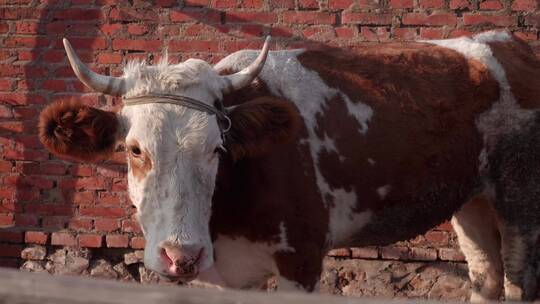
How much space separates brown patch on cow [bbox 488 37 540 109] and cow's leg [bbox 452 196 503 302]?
2.22ft

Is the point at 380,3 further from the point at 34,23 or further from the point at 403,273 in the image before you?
the point at 34,23

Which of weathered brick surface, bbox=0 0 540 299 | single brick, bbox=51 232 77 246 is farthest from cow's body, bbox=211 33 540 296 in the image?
single brick, bbox=51 232 77 246

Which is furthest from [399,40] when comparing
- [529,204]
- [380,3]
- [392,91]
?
[529,204]

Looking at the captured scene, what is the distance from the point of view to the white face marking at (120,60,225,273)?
321 cm

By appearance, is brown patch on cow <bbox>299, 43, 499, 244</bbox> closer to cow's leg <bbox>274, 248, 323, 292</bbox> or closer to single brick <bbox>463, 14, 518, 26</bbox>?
cow's leg <bbox>274, 248, 323, 292</bbox>

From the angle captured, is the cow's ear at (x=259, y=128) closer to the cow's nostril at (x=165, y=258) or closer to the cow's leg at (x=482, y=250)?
the cow's nostril at (x=165, y=258)

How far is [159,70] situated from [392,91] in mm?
1202

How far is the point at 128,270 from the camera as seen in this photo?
5.07 m

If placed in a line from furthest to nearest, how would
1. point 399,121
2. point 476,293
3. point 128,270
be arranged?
1. point 128,270
2. point 476,293
3. point 399,121

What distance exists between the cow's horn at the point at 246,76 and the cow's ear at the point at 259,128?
14cm

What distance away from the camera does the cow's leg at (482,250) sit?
183 inches

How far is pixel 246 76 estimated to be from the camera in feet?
12.1

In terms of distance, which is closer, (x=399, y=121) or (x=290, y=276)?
(x=290, y=276)

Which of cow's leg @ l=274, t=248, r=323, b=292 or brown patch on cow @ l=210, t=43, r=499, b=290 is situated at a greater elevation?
brown patch on cow @ l=210, t=43, r=499, b=290
